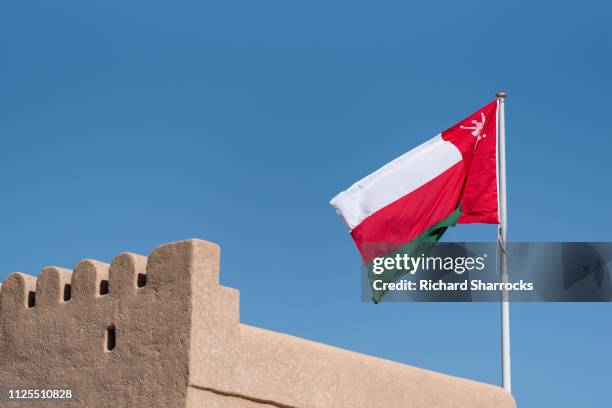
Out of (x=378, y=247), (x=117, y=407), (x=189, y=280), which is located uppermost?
(x=378, y=247)

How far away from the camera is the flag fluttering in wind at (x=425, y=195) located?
1633cm

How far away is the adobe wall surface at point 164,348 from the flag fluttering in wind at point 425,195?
283 cm

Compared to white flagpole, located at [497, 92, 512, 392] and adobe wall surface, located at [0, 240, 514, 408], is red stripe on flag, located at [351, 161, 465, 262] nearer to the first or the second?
white flagpole, located at [497, 92, 512, 392]

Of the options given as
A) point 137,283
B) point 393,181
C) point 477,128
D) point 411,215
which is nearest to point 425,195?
point 411,215

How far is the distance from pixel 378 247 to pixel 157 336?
4943 millimetres

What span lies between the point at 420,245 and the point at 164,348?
5.27 meters

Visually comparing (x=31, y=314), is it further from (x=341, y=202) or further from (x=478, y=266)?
(x=478, y=266)

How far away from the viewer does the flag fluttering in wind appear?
1633 cm

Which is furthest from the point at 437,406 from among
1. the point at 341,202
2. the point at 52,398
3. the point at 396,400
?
the point at 52,398

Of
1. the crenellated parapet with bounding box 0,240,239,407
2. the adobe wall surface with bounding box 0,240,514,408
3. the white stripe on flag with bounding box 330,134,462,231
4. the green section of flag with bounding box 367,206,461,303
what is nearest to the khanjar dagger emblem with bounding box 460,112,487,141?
the white stripe on flag with bounding box 330,134,462,231

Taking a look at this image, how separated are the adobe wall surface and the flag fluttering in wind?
2.83 meters

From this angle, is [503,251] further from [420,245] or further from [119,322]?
[119,322]

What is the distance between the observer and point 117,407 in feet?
39.7

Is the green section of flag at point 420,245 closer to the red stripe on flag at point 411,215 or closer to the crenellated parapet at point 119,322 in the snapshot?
the red stripe on flag at point 411,215
